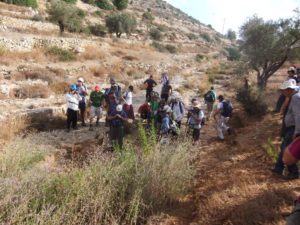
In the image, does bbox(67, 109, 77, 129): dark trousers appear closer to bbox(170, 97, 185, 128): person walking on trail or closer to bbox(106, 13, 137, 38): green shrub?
bbox(170, 97, 185, 128): person walking on trail

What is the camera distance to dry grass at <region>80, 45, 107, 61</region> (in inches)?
1073

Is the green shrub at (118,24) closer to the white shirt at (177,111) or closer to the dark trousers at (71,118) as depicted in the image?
the dark trousers at (71,118)

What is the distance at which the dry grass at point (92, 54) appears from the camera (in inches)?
1073

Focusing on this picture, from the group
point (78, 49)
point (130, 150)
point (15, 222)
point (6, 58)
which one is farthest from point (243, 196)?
point (78, 49)

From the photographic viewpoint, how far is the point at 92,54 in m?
27.9

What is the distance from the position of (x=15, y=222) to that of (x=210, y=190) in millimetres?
3420

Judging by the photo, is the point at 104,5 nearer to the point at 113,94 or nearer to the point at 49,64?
the point at 49,64

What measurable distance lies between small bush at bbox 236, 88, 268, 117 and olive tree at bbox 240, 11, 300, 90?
3.51m

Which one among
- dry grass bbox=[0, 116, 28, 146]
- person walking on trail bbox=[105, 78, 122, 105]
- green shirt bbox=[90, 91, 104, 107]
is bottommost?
dry grass bbox=[0, 116, 28, 146]

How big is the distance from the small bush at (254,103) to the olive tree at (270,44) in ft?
11.5

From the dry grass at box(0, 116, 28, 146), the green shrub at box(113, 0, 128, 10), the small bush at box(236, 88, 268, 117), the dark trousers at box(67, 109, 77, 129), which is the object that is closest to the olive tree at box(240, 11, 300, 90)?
the small bush at box(236, 88, 268, 117)

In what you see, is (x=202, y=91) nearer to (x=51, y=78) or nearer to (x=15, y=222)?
(x=51, y=78)

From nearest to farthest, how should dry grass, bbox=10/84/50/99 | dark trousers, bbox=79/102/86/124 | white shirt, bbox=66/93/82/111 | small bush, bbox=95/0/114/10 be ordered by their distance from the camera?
white shirt, bbox=66/93/82/111 < dark trousers, bbox=79/102/86/124 < dry grass, bbox=10/84/50/99 < small bush, bbox=95/0/114/10

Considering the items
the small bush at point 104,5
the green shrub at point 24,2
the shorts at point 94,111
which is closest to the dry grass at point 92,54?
the shorts at point 94,111
